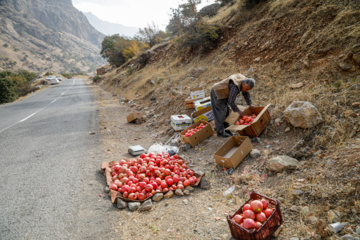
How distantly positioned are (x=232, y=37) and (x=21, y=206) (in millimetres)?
13008

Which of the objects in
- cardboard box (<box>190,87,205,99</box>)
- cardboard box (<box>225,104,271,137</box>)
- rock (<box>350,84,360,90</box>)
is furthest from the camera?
cardboard box (<box>190,87,205,99</box>)

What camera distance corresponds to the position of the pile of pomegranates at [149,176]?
3889mm

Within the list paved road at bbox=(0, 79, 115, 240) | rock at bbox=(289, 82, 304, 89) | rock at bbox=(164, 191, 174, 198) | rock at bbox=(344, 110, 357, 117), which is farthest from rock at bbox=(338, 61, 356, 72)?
paved road at bbox=(0, 79, 115, 240)

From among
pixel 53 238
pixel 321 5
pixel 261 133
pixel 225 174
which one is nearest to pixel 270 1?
pixel 321 5

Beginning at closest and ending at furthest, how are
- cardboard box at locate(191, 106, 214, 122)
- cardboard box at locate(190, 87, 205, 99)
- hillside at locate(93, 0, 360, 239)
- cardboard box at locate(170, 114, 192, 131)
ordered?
hillside at locate(93, 0, 360, 239) → cardboard box at locate(191, 106, 214, 122) → cardboard box at locate(170, 114, 192, 131) → cardboard box at locate(190, 87, 205, 99)

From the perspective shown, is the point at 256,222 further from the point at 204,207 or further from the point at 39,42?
the point at 39,42

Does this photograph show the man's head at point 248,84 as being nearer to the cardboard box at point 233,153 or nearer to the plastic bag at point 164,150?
the cardboard box at point 233,153

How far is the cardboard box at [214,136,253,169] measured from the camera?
13.9 feet

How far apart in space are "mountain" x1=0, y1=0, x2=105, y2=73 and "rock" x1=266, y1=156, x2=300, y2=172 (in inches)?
3628

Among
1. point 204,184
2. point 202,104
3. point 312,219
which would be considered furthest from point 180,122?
point 312,219

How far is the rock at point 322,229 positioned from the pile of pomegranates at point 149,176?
2174 millimetres

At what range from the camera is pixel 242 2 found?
13625 millimetres

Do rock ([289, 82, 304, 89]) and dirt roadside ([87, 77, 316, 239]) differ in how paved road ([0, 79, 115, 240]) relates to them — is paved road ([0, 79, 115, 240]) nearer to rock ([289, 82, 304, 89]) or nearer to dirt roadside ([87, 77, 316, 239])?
dirt roadside ([87, 77, 316, 239])

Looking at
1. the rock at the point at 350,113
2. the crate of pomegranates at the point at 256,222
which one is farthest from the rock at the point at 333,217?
the rock at the point at 350,113
